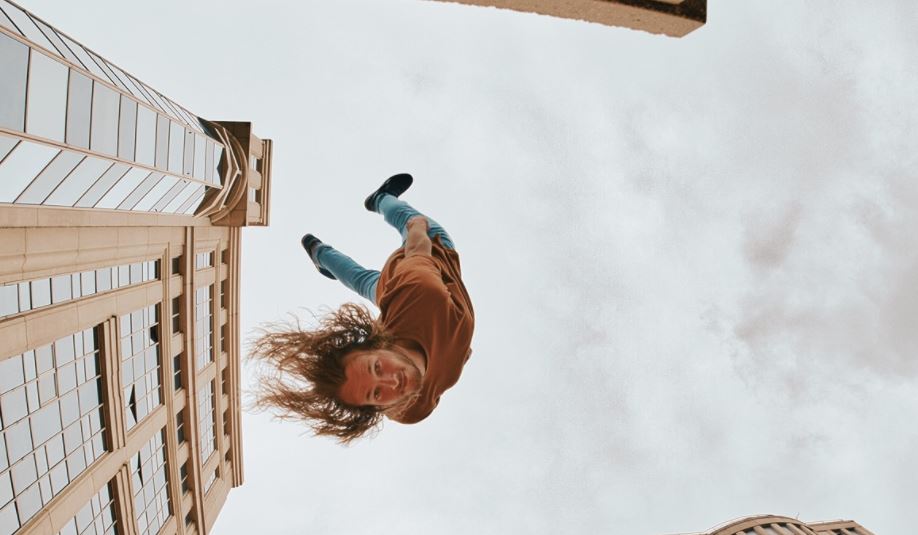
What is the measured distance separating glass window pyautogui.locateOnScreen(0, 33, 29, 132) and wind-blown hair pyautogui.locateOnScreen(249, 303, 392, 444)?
9.10m

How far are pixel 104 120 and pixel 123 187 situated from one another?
3.16 metres

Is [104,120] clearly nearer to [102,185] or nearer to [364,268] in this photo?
[102,185]

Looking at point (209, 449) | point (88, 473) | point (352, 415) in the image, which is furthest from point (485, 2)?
point (209, 449)

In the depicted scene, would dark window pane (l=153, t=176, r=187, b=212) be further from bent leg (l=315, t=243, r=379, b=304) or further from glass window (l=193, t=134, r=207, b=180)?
bent leg (l=315, t=243, r=379, b=304)

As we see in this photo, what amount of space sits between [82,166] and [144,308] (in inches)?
342

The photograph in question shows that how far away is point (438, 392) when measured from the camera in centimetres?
546

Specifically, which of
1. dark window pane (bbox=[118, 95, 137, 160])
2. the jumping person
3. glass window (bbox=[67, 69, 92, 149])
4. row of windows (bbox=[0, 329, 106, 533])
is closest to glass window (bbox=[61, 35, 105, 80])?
dark window pane (bbox=[118, 95, 137, 160])

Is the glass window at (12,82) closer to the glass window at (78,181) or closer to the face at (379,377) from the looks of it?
the glass window at (78,181)

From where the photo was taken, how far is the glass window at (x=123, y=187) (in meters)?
15.9

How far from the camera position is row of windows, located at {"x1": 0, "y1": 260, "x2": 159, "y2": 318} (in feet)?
43.0

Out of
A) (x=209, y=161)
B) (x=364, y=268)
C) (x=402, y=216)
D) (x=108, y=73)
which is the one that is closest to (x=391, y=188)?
(x=402, y=216)

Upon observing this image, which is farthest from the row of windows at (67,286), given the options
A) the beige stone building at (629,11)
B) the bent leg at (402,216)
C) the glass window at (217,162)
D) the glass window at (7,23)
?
the beige stone building at (629,11)

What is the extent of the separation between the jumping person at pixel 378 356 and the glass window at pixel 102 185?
1323 centimetres

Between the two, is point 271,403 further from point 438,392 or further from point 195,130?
point 195,130
